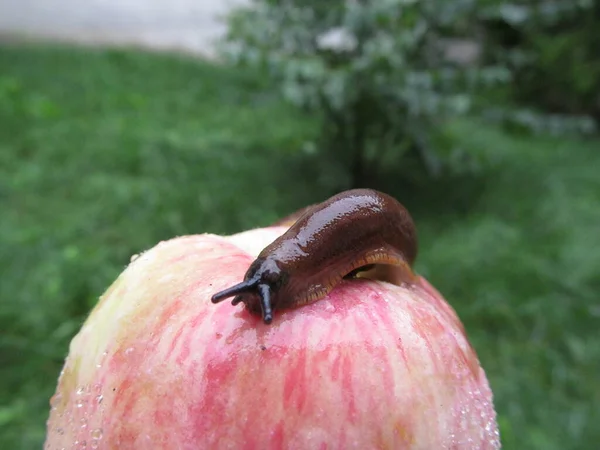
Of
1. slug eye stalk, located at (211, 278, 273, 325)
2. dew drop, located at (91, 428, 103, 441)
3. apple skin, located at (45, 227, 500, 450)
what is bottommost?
dew drop, located at (91, 428, 103, 441)

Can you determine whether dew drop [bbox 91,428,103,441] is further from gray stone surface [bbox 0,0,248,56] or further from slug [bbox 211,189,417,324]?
gray stone surface [bbox 0,0,248,56]

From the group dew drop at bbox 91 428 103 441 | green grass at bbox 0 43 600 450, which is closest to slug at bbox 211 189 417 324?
dew drop at bbox 91 428 103 441

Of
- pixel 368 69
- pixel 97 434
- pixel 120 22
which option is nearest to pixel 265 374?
pixel 97 434

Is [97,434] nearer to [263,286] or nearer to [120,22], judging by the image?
[263,286]

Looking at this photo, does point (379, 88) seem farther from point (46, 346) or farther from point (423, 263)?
point (46, 346)

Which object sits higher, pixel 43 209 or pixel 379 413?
pixel 379 413

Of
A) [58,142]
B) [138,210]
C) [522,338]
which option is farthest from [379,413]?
[58,142]

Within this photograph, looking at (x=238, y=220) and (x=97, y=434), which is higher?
(x=97, y=434)
